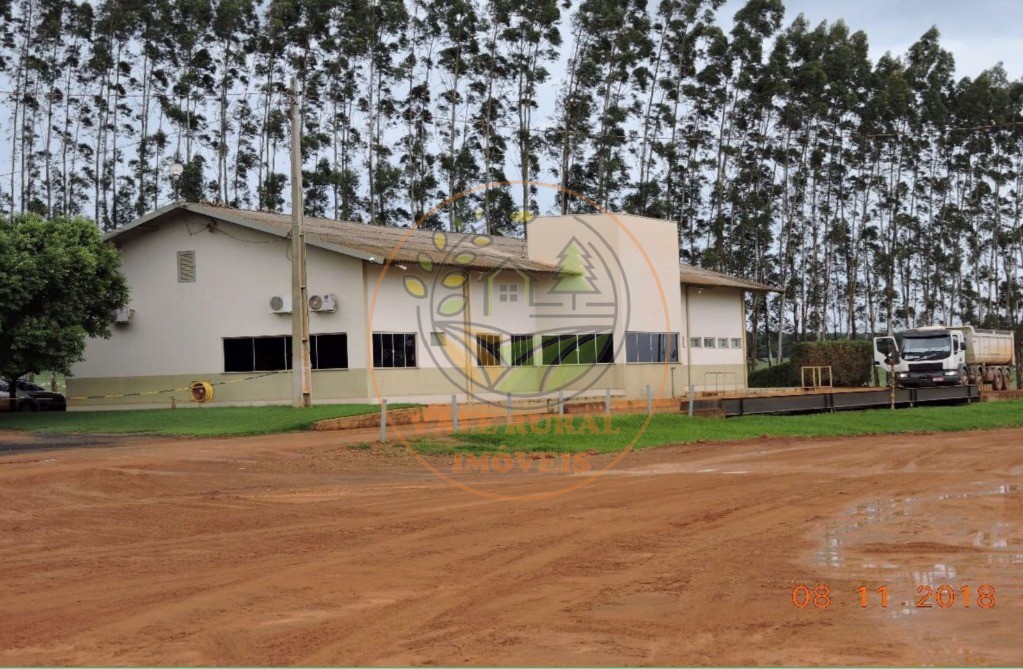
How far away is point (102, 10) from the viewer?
6347 cm

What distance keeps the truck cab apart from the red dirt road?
83.5 ft

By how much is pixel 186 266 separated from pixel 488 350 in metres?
10.6

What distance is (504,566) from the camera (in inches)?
419

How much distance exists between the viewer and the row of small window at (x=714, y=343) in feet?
158

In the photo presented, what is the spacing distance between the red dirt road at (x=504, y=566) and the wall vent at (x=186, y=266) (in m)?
18.8

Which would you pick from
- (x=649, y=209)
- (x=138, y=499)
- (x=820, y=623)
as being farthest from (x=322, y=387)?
(x=649, y=209)

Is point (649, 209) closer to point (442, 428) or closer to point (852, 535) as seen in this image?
point (442, 428)

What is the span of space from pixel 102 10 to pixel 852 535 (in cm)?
6100

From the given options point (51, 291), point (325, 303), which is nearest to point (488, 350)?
point (325, 303)

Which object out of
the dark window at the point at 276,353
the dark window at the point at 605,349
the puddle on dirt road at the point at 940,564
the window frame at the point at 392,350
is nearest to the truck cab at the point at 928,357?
the dark window at the point at 605,349

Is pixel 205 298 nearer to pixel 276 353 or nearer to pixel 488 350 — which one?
pixel 276 353

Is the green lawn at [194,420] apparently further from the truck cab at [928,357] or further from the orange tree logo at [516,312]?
the truck cab at [928,357]

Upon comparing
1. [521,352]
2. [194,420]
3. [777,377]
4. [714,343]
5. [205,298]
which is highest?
[205,298]

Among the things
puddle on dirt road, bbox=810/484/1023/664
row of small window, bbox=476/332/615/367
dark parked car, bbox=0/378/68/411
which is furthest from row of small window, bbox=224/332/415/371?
puddle on dirt road, bbox=810/484/1023/664
